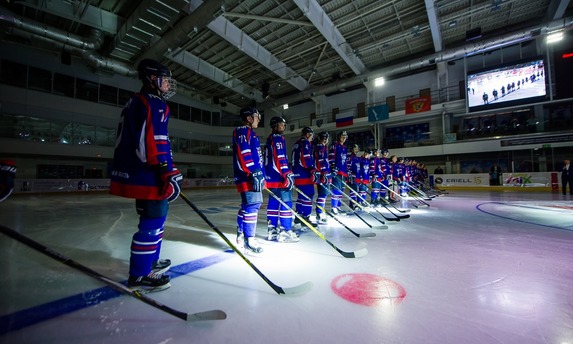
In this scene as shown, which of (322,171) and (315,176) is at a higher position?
(322,171)

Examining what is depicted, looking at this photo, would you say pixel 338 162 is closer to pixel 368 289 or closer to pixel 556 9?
pixel 368 289

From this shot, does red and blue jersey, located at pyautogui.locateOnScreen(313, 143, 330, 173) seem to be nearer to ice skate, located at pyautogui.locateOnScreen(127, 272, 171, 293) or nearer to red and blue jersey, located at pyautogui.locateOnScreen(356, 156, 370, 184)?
red and blue jersey, located at pyautogui.locateOnScreen(356, 156, 370, 184)

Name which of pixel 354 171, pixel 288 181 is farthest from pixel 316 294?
pixel 354 171

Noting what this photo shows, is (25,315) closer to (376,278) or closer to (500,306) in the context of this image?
(376,278)

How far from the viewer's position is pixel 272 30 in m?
12.9

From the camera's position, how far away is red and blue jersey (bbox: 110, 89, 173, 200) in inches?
71.9

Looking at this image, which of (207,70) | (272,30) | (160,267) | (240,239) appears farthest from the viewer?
(207,70)

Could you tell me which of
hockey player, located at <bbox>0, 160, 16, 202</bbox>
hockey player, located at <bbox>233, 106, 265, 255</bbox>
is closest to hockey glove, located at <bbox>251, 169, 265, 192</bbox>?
hockey player, located at <bbox>233, 106, 265, 255</bbox>

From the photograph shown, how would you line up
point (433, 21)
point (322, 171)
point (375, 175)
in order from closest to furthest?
1. point (322, 171)
2. point (375, 175)
3. point (433, 21)

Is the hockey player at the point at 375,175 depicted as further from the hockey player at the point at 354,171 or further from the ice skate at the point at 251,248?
the ice skate at the point at 251,248

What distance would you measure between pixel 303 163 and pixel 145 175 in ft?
9.56

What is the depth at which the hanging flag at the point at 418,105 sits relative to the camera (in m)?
18.0

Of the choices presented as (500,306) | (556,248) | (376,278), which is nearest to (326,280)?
(376,278)

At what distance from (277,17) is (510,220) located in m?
12.1
